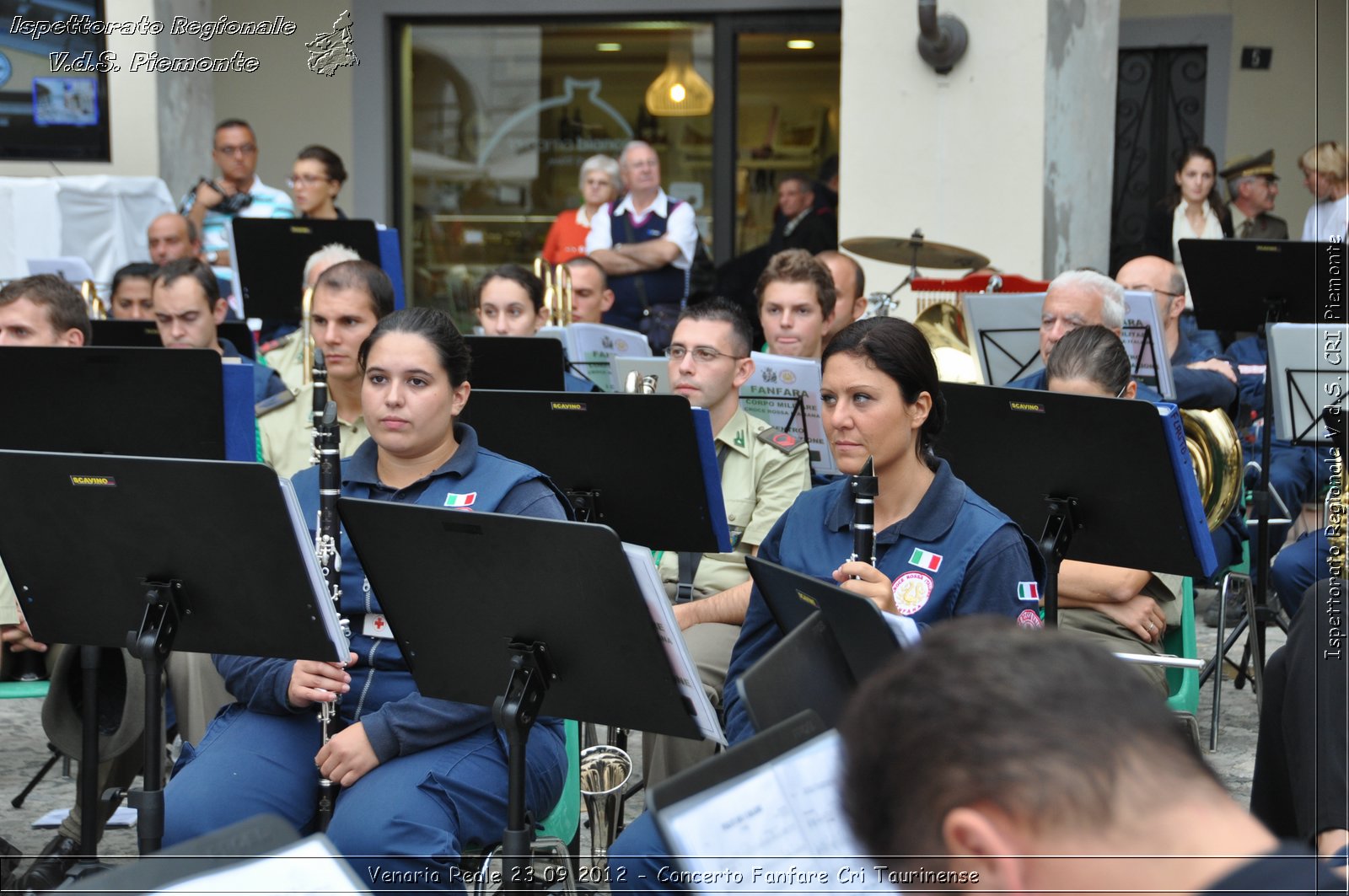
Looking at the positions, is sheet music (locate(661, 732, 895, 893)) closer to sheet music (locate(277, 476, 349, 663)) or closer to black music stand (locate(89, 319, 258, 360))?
sheet music (locate(277, 476, 349, 663))

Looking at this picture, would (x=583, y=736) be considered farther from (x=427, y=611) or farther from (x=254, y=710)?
(x=427, y=611)

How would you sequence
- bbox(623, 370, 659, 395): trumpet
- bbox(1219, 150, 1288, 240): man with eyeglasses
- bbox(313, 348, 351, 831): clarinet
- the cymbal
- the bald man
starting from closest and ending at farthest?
bbox(313, 348, 351, 831): clarinet < bbox(623, 370, 659, 395): trumpet < the bald man < the cymbal < bbox(1219, 150, 1288, 240): man with eyeglasses

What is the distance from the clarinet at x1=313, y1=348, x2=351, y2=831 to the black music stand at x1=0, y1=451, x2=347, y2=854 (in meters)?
0.28

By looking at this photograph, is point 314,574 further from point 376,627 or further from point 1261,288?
point 1261,288

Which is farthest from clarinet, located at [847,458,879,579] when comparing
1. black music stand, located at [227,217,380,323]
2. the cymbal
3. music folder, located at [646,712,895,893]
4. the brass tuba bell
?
the cymbal

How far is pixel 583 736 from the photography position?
13.0 feet

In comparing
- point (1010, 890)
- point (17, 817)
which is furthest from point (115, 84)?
point (1010, 890)

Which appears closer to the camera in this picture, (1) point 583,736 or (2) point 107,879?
(2) point 107,879

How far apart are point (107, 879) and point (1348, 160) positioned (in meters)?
7.59

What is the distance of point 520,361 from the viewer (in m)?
4.56

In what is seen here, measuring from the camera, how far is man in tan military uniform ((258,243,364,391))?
5695 mm

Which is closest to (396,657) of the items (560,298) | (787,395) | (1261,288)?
(787,395)

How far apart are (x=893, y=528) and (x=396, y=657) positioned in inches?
44.1

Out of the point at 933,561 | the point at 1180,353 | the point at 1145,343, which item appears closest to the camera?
the point at 933,561
